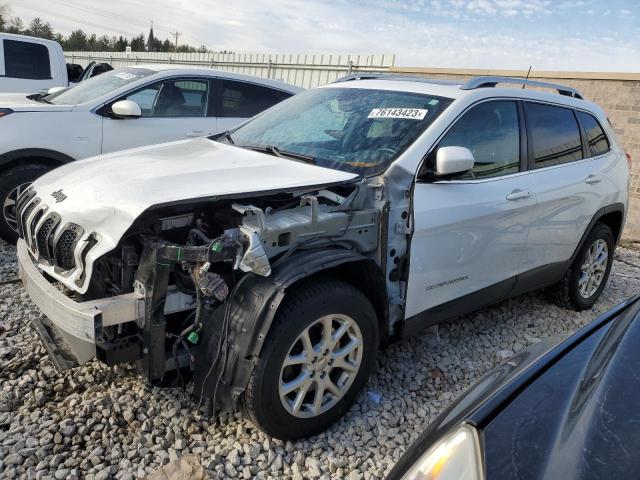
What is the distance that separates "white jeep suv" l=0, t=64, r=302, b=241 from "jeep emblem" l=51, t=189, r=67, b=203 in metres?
2.12

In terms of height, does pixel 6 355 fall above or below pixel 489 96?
below

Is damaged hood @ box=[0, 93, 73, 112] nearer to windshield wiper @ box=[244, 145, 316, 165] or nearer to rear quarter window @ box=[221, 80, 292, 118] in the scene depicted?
rear quarter window @ box=[221, 80, 292, 118]

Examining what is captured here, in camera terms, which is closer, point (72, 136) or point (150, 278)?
point (150, 278)

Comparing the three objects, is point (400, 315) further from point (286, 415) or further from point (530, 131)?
point (530, 131)

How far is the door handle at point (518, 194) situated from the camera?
353 cm

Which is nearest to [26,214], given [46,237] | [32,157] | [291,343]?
[46,237]

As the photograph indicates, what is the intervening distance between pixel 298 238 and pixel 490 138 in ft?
5.54

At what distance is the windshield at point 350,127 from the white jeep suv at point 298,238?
1cm

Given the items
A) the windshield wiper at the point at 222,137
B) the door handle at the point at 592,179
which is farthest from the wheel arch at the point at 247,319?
the door handle at the point at 592,179

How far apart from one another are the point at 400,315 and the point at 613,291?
3604mm

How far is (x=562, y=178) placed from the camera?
13.2 ft

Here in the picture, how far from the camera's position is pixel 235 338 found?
2.41 meters

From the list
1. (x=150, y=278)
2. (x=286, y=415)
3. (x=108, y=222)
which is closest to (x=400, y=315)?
(x=286, y=415)

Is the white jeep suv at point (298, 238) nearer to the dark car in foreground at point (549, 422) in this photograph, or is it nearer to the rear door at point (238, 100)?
the dark car in foreground at point (549, 422)
